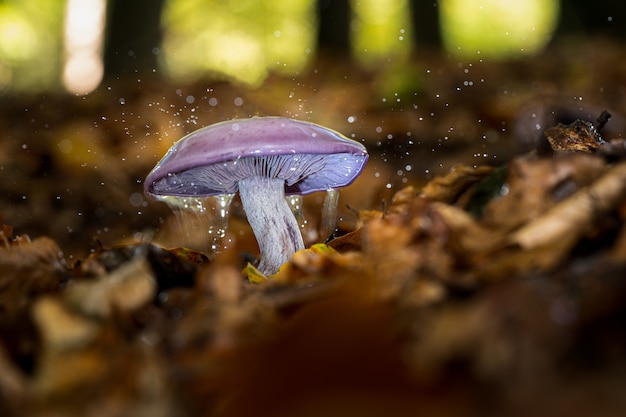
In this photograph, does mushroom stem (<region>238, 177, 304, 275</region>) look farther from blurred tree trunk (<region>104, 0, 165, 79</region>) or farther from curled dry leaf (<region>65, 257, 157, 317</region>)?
blurred tree trunk (<region>104, 0, 165, 79</region>)

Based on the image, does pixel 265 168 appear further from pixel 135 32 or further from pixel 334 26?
pixel 334 26

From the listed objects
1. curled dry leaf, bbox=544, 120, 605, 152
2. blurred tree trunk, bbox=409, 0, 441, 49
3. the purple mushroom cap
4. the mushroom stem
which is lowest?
the mushroom stem

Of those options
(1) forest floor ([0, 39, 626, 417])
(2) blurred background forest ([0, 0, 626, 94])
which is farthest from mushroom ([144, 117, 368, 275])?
(2) blurred background forest ([0, 0, 626, 94])

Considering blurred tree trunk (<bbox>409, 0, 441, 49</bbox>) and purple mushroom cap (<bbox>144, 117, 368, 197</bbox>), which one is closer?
purple mushroom cap (<bbox>144, 117, 368, 197</bbox>)

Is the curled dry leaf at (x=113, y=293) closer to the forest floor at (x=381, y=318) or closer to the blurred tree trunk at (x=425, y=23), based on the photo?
the forest floor at (x=381, y=318)

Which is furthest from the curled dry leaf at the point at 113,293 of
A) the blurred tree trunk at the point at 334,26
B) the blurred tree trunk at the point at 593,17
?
the blurred tree trunk at the point at 593,17

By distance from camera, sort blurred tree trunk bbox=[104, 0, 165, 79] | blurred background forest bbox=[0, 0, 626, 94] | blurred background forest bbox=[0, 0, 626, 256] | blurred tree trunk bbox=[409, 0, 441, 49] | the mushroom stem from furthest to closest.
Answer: blurred tree trunk bbox=[409, 0, 441, 49], blurred background forest bbox=[0, 0, 626, 94], blurred tree trunk bbox=[104, 0, 165, 79], blurred background forest bbox=[0, 0, 626, 256], the mushroom stem
